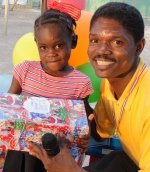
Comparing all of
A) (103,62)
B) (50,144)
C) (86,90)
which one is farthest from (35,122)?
(86,90)

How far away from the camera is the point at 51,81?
1.89 metres

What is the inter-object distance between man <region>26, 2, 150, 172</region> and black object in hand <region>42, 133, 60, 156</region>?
4 cm

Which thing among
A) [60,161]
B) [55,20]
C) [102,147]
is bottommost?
[102,147]

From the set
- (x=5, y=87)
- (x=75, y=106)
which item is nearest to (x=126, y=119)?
(x=75, y=106)

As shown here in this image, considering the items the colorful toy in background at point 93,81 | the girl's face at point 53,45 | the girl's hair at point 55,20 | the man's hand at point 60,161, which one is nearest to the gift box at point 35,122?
the man's hand at point 60,161

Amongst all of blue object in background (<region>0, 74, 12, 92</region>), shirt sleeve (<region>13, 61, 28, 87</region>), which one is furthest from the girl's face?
blue object in background (<region>0, 74, 12, 92</region>)

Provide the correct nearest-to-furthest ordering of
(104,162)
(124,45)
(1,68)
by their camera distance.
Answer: (124,45) → (104,162) → (1,68)

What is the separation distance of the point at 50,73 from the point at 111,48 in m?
0.47

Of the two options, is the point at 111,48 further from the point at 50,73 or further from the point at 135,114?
the point at 50,73

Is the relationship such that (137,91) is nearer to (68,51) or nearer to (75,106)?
(75,106)

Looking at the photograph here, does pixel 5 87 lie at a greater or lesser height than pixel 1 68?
greater

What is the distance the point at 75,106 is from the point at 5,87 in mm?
955

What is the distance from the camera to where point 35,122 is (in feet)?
4.84

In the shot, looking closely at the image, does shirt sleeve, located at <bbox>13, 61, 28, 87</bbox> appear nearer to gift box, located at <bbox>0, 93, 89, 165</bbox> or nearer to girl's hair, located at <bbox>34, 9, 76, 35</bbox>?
girl's hair, located at <bbox>34, 9, 76, 35</bbox>
